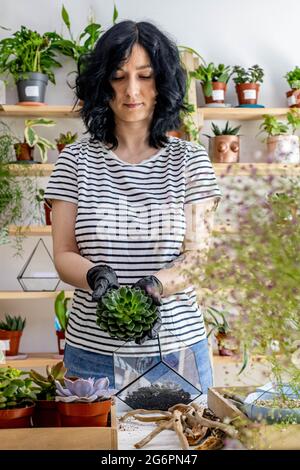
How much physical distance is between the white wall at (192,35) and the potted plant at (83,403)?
2619 millimetres

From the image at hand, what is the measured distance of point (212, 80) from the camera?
3.70m

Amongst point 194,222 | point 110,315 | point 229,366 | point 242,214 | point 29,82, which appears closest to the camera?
point 242,214

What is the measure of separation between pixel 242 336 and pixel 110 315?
591 millimetres

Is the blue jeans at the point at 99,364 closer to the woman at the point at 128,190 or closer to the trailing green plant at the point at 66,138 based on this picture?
the woman at the point at 128,190

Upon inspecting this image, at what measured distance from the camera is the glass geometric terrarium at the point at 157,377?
1.28m

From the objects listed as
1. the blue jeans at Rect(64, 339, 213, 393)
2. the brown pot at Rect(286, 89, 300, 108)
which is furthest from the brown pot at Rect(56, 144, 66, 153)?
the blue jeans at Rect(64, 339, 213, 393)

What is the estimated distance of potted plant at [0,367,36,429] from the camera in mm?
1050

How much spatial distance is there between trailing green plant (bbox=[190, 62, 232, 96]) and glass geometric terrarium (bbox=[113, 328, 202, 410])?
2.50 metres

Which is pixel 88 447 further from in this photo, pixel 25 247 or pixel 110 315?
pixel 25 247

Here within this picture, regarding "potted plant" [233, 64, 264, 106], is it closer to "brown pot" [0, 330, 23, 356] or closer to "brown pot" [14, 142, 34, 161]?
"brown pot" [14, 142, 34, 161]

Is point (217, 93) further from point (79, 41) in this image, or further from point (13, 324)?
point (13, 324)

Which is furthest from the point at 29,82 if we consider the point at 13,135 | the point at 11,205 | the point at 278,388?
the point at 278,388

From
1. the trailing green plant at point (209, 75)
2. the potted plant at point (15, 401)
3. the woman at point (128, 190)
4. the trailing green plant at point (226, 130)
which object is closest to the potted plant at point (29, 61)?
the trailing green plant at point (209, 75)

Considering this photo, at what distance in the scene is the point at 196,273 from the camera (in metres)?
0.94
